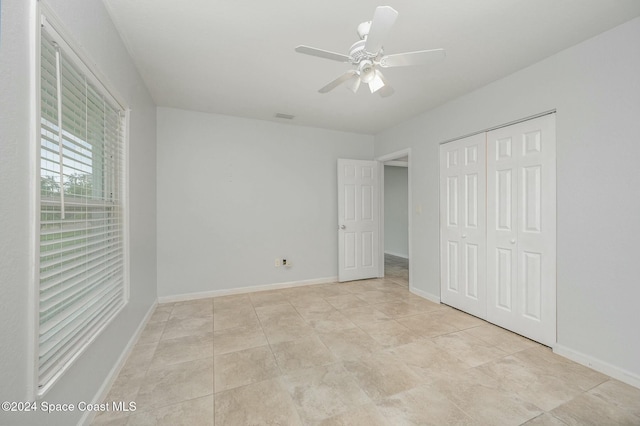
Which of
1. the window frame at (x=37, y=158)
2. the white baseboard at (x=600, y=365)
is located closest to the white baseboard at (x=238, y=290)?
the window frame at (x=37, y=158)

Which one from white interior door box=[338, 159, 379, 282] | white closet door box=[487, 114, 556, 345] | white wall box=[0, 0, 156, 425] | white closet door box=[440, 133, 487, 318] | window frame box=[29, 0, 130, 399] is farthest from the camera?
white interior door box=[338, 159, 379, 282]

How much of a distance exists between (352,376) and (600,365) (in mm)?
1894

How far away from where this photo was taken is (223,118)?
12.1ft

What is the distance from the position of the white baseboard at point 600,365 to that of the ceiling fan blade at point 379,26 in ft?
9.18

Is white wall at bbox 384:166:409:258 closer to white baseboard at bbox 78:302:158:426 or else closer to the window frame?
white baseboard at bbox 78:302:158:426

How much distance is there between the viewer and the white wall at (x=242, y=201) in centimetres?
346

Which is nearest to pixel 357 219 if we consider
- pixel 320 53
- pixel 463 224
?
pixel 463 224

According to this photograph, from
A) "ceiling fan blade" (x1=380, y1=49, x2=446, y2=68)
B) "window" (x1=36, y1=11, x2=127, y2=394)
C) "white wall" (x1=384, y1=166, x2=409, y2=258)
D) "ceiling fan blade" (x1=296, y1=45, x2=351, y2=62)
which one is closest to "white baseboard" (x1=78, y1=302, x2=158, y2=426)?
"window" (x1=36, y1=11, x2=127, y2=394)

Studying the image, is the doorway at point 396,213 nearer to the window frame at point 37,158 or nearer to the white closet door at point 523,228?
the white closet door at point 523,228

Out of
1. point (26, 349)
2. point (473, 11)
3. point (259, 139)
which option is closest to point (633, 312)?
point (473, 11)

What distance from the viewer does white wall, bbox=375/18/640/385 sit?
1.81 metres

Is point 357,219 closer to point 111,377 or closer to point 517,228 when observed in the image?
point 517,228

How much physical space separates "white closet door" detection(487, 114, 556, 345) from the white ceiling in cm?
70

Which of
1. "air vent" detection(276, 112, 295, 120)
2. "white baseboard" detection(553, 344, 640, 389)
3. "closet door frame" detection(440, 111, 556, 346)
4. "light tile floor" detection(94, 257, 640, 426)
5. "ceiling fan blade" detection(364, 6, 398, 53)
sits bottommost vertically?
"light tile floor" detection(94, 257, 640, 426)
